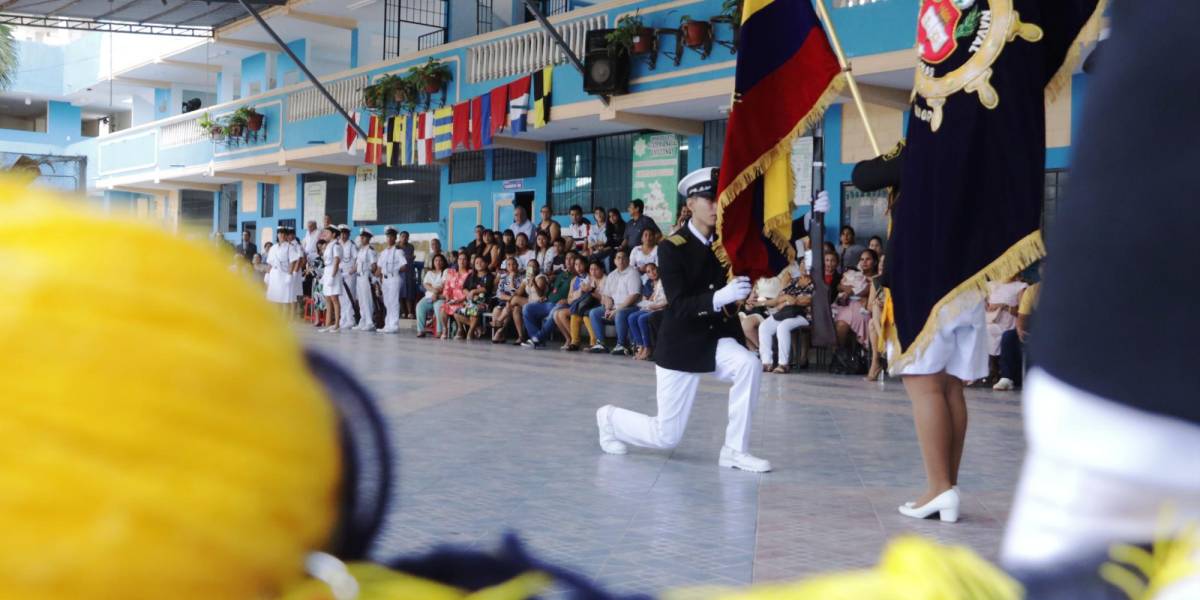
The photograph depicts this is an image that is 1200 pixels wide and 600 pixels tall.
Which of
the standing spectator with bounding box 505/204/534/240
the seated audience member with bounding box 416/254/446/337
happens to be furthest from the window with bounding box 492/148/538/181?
the seated audience member with bounding box 416/254/446/337

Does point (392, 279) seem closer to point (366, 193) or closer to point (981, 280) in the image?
point (366, 193)

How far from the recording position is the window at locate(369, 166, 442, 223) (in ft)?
72.2

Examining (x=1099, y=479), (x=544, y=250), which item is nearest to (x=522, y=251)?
(x=544, y=250)

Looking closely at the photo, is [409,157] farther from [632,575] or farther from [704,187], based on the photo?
[632,575]

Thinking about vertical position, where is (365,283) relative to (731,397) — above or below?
above

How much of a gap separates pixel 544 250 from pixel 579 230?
0.80m

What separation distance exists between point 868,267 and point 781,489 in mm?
7171

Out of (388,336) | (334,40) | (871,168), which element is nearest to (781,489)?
(871,168)

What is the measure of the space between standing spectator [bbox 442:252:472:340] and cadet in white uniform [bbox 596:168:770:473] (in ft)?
36.3

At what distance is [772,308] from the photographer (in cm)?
1233

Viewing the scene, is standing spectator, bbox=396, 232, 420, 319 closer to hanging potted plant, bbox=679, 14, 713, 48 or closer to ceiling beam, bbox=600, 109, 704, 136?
ceiling beam, bbox=600, 109, 704, 136

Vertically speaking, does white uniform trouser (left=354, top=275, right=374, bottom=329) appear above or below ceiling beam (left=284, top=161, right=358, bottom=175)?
below

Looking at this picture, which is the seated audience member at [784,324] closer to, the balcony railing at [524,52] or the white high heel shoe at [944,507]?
the balcony railing at [524,52]

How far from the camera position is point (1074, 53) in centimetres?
348
